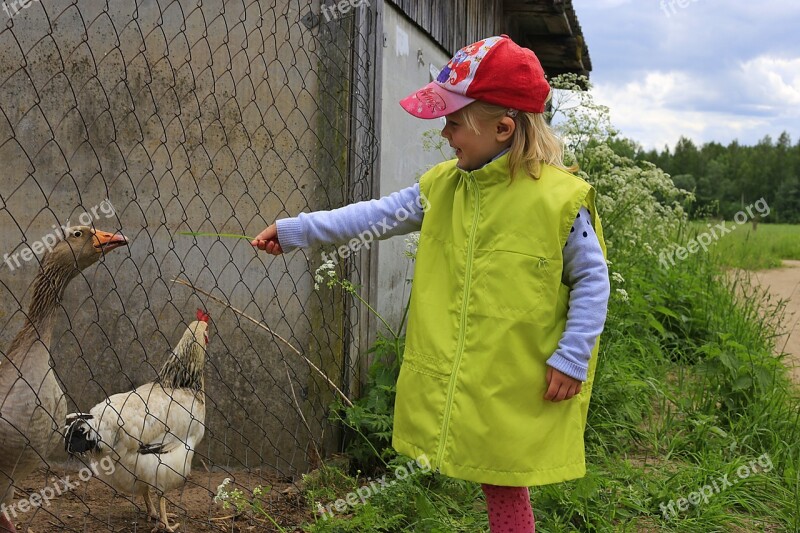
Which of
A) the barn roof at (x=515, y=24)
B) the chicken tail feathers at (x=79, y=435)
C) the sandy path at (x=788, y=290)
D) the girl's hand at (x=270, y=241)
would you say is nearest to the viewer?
the girl's hand at (x=270, y=241)

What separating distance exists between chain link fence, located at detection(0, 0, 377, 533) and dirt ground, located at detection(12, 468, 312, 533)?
0.06 feet

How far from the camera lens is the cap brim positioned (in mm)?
2262

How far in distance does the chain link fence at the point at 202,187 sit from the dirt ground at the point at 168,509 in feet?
0.06

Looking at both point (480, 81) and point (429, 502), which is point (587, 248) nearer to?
point (480, 81)

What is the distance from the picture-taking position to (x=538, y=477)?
2.20 meters

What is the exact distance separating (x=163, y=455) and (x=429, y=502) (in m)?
1.29

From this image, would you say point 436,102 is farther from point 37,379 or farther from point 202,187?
point 202,187

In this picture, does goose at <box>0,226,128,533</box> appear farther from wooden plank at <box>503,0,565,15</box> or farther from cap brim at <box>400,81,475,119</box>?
wooden plank at <box>503,0,565,15</box>

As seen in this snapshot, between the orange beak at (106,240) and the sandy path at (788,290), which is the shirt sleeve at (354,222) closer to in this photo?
the orange beak at (106,240)

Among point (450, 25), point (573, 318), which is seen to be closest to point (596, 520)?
point (573, 318)

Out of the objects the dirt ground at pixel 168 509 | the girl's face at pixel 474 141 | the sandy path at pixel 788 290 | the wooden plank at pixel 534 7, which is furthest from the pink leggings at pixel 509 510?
the wooden plank at pixel 534 7

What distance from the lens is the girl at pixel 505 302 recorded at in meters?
2.20

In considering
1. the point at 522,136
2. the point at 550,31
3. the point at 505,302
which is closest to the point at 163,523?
the point at 505,302

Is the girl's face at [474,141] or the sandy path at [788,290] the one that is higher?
the girl's face at [474,141]
